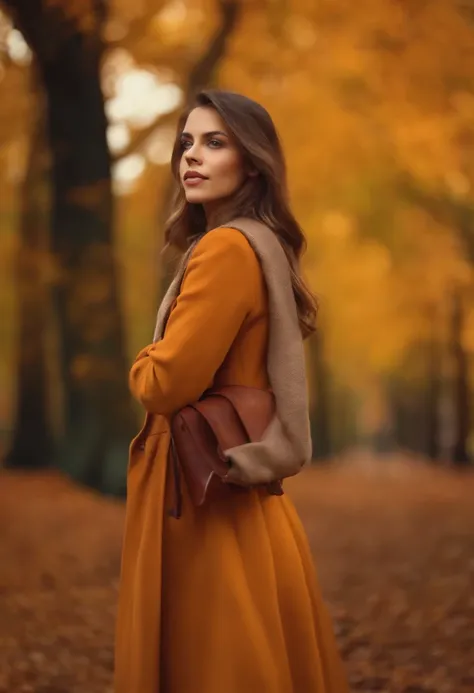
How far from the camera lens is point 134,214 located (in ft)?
44.7

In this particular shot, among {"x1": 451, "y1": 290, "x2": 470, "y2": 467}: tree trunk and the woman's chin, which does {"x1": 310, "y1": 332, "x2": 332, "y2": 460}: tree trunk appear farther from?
the woman's chin

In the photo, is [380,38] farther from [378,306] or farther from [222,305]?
[378,306]

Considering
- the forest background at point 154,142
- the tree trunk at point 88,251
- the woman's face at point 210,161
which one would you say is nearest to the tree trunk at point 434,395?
A: the forest background at point 154,142

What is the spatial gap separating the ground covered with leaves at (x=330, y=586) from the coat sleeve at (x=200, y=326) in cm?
239

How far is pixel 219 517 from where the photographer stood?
2.34 m

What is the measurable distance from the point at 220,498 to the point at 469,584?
4.09 m

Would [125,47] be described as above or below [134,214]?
above

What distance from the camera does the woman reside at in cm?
225

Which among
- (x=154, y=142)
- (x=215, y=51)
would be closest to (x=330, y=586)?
(x=215, y=51)

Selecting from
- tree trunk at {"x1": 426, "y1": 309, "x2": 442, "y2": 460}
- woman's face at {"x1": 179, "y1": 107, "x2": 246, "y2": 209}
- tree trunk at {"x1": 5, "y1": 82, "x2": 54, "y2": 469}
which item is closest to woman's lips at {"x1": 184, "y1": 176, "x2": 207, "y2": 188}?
woman's face at {"x1": 179, "y1": 107, "x2": 246, "y2": 209}

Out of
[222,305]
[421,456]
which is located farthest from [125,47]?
[421,456]

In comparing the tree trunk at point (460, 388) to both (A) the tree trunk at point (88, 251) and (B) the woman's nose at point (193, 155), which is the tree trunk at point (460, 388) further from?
(B) the woman's nose at point (193, 155)

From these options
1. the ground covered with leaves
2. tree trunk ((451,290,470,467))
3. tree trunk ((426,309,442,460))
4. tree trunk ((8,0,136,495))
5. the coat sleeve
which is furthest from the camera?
tree trunk ((426,309,442,460))

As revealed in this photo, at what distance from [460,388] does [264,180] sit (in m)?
13.5
